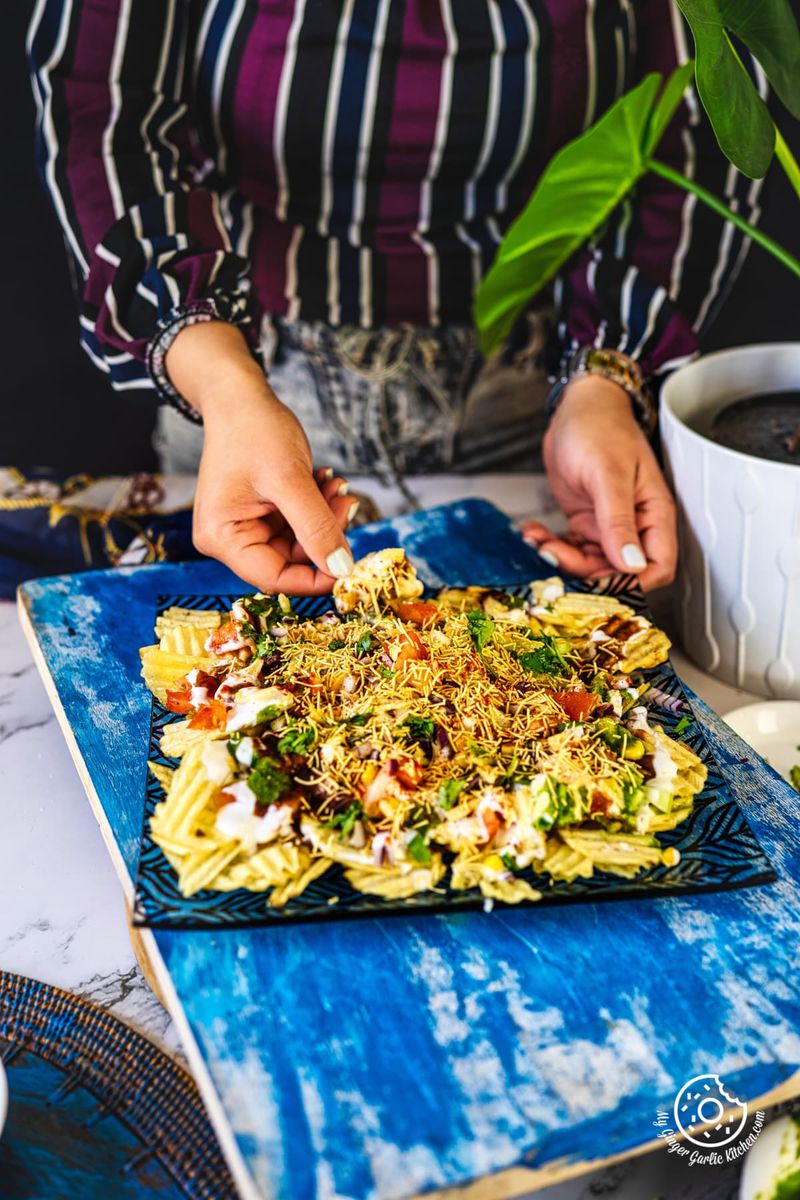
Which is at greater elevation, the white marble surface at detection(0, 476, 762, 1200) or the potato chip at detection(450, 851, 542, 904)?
the potato chip at detection(450, 851, 542, 904)

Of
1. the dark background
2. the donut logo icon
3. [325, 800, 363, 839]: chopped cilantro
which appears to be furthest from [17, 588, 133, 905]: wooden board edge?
the dark background

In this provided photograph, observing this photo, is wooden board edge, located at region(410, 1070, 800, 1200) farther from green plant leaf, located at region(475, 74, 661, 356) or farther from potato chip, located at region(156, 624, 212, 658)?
green plant leaf, located at region(475, 74, 661, 356)

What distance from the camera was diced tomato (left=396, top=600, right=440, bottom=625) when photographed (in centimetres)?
138

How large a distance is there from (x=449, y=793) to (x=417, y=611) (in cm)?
35

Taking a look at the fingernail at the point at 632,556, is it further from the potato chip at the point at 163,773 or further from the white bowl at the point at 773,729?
the potato chip at the point at 163,773

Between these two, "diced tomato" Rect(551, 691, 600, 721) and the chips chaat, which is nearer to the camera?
the chips chaat

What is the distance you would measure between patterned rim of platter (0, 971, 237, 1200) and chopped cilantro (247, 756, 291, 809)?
259mm

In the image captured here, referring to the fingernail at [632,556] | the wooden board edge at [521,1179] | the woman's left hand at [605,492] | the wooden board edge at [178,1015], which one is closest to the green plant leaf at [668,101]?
the woman's left hand at [605,492]

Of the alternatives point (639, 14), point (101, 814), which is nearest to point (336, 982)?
point (101, 814)

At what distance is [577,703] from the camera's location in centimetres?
124

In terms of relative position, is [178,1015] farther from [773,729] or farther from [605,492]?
[605,492]

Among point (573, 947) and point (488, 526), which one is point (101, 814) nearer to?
point (573, 947)

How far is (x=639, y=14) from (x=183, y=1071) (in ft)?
6.15

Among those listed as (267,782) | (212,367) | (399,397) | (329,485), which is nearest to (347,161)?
(399,397)
